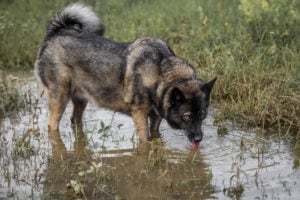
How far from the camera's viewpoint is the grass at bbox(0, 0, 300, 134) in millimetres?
7262

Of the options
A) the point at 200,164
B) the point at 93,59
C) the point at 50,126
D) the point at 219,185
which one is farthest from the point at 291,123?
the point at 50,126

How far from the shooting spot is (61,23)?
7.32 metres

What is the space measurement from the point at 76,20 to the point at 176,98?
78.0 inches

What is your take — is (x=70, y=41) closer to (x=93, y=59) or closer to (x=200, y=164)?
(x=93, y=59)

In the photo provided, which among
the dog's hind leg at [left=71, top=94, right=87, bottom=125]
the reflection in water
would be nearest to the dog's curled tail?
the dog's hind leg at [left=71, top=94, right=87, bottom=125]

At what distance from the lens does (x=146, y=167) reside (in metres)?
5.78

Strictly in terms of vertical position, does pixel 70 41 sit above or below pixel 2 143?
above

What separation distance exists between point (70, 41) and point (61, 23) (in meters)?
0.36

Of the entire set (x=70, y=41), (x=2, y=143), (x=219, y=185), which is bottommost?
(x=219, y=185)

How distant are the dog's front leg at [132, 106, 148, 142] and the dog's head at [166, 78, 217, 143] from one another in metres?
0.44

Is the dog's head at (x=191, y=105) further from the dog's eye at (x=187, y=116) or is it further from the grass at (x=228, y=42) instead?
the grass at (x=228, y=42)

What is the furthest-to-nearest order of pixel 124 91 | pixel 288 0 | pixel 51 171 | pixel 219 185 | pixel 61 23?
pixel 288 0, pixel 61 23, pixel 124 91, pixel 51 171, pixel 219 185

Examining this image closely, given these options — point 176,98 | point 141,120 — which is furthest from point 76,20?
point 176,98

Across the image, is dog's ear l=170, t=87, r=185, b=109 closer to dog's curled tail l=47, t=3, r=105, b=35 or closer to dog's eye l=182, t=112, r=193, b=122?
dog's eye l=182, t=112, r=193, b=122
